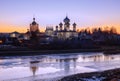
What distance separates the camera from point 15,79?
80.5 ft

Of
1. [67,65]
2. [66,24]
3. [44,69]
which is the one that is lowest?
[67,65]

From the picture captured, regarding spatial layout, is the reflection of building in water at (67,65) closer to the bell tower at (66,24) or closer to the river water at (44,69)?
the river water at (44,69)

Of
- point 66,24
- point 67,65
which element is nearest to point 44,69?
point 67,65

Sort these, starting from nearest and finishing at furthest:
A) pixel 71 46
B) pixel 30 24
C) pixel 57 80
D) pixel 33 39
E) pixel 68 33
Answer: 1. pixel 57 80
2. pixel 71 46
3. pixel 33 39
4. pixel 30 24
5. pixel 68 33

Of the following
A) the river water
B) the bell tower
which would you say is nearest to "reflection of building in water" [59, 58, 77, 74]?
the river water

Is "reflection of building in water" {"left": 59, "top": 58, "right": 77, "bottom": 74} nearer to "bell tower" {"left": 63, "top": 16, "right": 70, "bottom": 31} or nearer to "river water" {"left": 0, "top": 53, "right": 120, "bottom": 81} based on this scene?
"river water" {"left": 0, "top": 53, "right": 120, "bottom": 81}

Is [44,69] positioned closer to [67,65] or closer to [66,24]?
[67,65]

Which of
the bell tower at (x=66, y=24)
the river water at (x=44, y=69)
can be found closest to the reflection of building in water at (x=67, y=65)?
the river water at (x=44, y=69)

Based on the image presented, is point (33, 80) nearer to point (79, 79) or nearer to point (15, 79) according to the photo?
point (15, 79)

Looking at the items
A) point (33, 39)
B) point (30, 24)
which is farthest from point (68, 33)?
point (33, 39)

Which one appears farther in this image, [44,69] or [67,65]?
[67,65]

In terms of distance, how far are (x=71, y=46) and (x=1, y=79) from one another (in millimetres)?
60726

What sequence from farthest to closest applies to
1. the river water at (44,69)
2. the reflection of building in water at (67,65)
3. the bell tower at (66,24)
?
1. the bell tower at (66,24)
2. the reflection of building in water at (67,65)
3. the river water at (44,69)

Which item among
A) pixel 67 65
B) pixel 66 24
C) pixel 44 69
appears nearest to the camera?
pixel 44 69
